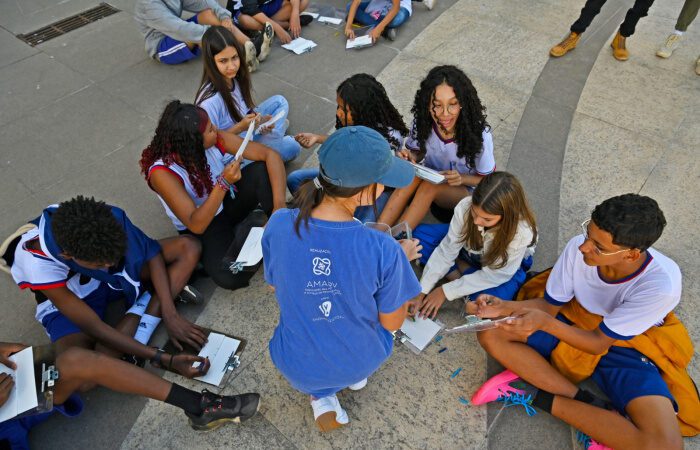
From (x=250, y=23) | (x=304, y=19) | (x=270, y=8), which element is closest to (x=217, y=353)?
(x=250, y=23)

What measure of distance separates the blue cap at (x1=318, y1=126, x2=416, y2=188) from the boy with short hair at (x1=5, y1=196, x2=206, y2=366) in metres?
1.29

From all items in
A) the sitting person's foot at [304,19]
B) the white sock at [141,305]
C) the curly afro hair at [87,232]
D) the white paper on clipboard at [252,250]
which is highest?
the curly afro hair at [87,232]

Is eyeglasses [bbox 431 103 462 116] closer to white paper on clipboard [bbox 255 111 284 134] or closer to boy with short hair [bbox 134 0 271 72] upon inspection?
white paper on clipboard [bbox 255 111 284 134]

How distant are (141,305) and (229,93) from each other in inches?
63.5

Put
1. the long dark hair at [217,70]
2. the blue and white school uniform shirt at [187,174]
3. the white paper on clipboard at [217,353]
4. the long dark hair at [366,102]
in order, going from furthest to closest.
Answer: the long dark hair at [217,70] < the long dark hair at [366,102] < the blue and white school uniform shirt at [187,174] < the white paper on clipboard at [217,353]

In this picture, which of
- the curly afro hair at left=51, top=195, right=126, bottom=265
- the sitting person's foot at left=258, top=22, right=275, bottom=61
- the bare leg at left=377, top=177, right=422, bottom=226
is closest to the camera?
the curly afro hair at left=51, top=195, right=126, bottom=265

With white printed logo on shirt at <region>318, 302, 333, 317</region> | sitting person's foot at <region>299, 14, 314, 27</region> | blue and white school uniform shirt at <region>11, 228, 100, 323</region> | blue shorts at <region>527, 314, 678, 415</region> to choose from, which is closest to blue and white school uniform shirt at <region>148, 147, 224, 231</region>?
blue and white school uniform shirt at <region>11, 228, 100, 323</region>

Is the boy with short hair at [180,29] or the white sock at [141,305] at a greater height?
the boy with short hair at [180,29]

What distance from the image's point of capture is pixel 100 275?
2498 mm

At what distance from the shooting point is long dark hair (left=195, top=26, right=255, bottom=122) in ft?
10.9

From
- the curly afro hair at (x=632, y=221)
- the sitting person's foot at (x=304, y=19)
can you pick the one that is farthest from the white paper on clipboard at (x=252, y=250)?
the sitting person's foot at (x=304, y=19)

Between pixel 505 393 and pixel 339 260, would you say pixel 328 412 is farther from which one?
pixel 339 260

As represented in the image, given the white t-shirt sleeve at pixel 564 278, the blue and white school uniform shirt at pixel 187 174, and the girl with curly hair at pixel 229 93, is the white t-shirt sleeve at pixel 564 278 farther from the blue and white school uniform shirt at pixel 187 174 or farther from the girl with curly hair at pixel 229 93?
the girl with curly hair at pixel 229 93

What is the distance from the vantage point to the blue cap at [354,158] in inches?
61.9
